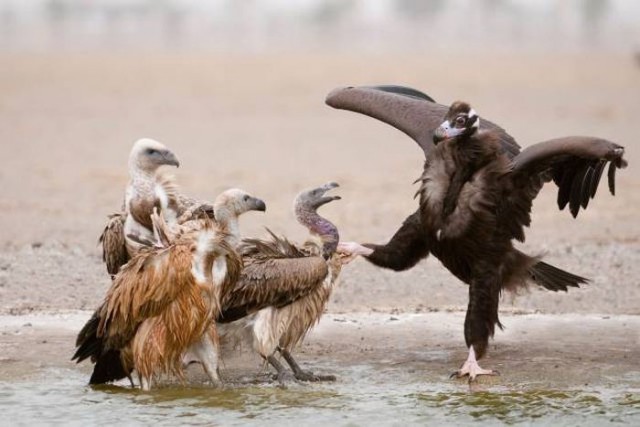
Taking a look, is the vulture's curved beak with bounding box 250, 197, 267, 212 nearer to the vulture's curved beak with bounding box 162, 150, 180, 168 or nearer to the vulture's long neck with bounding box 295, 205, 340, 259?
the vulture's long neck with bounding box 295, 205, 340, 259

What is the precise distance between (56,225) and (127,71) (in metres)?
21.5

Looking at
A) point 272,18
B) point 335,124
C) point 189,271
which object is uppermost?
point 272,18

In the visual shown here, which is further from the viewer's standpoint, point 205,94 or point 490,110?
point 205,94

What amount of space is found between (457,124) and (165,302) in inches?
74.2

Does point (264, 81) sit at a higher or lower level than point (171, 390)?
higher

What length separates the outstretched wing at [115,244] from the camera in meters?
8.44

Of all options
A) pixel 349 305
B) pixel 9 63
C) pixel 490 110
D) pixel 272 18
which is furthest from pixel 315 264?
pixel 272 18

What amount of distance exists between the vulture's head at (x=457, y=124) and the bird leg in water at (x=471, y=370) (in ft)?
3.87

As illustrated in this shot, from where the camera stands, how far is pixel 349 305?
1016cm

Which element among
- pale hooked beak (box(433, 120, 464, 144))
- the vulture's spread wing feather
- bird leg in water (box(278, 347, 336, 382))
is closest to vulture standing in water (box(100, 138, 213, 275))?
bird leg in water (box(278, 347, 336, 382))

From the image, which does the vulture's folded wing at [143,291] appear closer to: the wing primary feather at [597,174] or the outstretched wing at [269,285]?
the outstretched wing at [269,285]

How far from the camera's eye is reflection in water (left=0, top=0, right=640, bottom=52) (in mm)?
89312

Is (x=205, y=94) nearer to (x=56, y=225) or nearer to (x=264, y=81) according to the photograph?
(x=264, y=81)

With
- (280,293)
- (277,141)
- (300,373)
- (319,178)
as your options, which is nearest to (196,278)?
(280,293)
